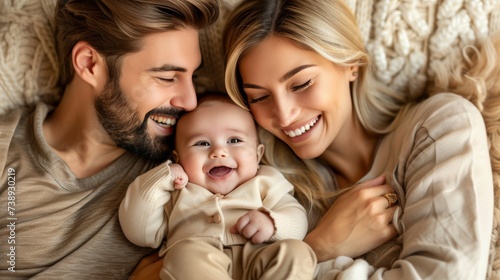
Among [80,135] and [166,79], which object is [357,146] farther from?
[80,135]

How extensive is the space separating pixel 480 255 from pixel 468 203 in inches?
5.9

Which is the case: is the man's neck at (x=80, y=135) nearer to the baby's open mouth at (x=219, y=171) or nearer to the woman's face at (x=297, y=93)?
the baby's open mouth at (x=219, y=171)

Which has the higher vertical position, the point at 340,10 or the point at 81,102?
the point at 340,10

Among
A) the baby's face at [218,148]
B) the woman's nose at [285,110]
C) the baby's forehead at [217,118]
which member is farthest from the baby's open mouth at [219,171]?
the woman's nose at [285,110]

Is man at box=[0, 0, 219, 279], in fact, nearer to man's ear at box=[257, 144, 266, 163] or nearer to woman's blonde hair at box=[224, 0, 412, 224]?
woman's blonde hair at box=[224, 0, 412, 224]

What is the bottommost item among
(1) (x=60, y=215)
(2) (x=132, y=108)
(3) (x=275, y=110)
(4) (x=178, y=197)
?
(1) (x=60, y=215)

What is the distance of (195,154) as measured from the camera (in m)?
1.87

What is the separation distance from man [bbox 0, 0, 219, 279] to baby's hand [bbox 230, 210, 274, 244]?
1.39ft

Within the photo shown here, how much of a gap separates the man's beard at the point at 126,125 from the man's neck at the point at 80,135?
5 centimetres

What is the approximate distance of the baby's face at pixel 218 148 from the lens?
1861 millimetres

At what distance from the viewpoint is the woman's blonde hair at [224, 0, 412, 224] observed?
184 cm

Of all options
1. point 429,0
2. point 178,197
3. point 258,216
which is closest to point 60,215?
point 178,197

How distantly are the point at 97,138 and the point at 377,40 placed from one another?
1072mm

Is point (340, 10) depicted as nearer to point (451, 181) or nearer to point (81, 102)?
point (451, 181)
